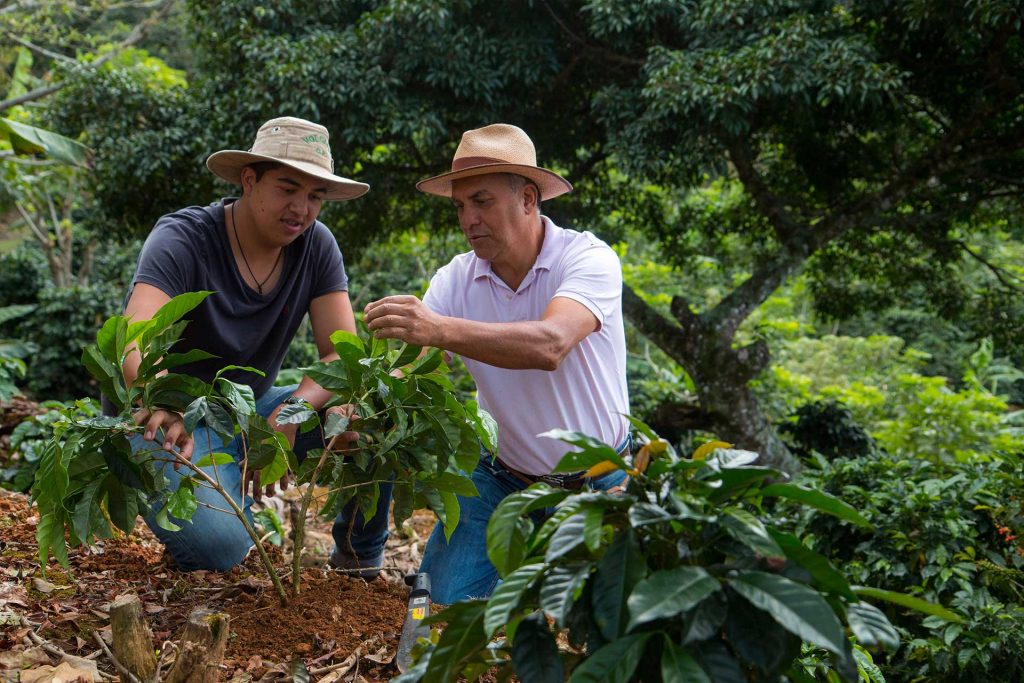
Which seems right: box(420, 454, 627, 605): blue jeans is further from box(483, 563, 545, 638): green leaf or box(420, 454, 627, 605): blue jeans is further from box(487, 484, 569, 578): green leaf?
box(483, 563, 545, 638): green leaf

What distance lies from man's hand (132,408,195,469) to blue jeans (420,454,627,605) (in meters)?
0.97

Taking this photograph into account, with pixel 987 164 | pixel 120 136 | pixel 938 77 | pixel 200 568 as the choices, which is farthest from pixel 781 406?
pixel 200 568

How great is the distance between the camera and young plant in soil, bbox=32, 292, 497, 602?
90.3 inches

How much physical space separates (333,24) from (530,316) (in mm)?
6081

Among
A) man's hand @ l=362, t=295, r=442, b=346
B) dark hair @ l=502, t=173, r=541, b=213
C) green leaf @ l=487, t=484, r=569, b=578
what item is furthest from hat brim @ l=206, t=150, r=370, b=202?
green leaf @ l=487, t=484, r=569, b=578

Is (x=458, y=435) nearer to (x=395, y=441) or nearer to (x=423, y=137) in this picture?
(x=395, y=441)

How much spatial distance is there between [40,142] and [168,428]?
13.8 feet

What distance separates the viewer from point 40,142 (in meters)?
5.75

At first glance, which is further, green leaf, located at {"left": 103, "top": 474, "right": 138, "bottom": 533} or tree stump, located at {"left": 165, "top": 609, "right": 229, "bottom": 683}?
green leaf, located at {"left": 103, "top": 474, "right": 138, "bottom": 533}

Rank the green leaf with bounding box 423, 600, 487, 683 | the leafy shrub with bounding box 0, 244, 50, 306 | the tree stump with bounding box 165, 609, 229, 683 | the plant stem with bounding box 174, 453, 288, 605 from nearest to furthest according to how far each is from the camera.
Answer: the green leaf with bounding box 423, 600, 487, 683
the tree stump with bounding box 165, 609, 229, 683
the plant stem with bounding box 174, 453, 288, 605
the leafy shrub with bounding box 0, 244, 50, 306

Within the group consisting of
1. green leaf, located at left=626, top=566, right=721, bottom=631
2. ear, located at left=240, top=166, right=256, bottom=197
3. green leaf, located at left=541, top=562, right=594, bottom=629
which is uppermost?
ear, located at left=240, top=166, right=256, bottom=197

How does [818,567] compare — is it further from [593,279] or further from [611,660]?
[593,279]

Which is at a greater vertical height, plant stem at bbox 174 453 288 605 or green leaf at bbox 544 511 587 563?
green leaf at bbox 544 511 587 563

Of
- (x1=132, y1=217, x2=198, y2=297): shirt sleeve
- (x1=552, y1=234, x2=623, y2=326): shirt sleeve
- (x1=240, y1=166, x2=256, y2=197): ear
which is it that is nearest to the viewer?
(x1=552, y1=234, x2=623, y2=326): shirt sleeve
